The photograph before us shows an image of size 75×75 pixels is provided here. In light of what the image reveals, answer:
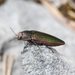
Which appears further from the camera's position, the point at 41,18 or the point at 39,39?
the point at 41,18

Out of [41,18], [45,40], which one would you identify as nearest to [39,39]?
[45,40]

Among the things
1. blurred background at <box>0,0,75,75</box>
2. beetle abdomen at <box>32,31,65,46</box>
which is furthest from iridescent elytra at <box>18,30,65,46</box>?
blurred background at <box>0,0,75,75</box>

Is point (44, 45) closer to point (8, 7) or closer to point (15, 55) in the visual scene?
point (15, 55)

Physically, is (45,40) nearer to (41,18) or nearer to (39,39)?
(39,39)

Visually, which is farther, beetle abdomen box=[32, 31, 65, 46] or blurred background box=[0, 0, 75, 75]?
blurred background box=[0, 0, 75, 75]

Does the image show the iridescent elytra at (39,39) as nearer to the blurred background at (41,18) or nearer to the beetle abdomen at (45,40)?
the beetle abdomen at (45,40)

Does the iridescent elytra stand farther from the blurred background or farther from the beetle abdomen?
the blurred background

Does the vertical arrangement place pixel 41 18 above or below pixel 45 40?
above

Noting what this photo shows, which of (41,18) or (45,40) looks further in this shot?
(41,18)

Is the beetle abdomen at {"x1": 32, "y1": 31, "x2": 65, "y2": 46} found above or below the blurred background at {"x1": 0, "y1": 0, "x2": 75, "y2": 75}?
below
